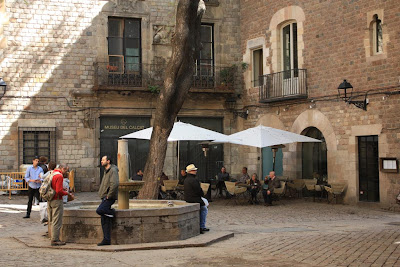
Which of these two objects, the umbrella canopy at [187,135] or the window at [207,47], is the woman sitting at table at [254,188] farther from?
the window at [207,47]

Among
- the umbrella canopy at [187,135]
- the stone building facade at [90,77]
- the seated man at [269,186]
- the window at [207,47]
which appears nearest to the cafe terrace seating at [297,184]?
the seated man at [269,186]

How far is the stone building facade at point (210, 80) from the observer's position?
19828 mm

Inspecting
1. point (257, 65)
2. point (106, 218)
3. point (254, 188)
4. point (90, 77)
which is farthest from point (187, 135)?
point (106, 218)

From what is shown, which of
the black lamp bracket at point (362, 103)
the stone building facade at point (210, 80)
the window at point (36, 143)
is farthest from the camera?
the window at point (36, 143)

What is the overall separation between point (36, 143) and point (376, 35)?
12283 millimetres

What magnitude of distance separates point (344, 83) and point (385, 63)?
4.23 feet

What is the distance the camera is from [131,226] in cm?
1094

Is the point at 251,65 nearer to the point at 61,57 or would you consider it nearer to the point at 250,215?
the point at 61,57

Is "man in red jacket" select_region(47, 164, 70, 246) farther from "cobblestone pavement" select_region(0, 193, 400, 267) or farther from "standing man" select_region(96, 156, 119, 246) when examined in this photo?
"standing man" select_region(96, 156, 119, 246)

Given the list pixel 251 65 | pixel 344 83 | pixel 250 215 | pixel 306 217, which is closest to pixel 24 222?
pixel 250 215

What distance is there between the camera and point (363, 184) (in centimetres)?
1945

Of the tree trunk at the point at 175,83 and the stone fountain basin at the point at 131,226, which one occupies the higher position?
the tree trunk at the point at 175,83

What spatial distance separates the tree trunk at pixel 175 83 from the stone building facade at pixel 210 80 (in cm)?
571

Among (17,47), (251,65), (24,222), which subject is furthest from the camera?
(251,65)
